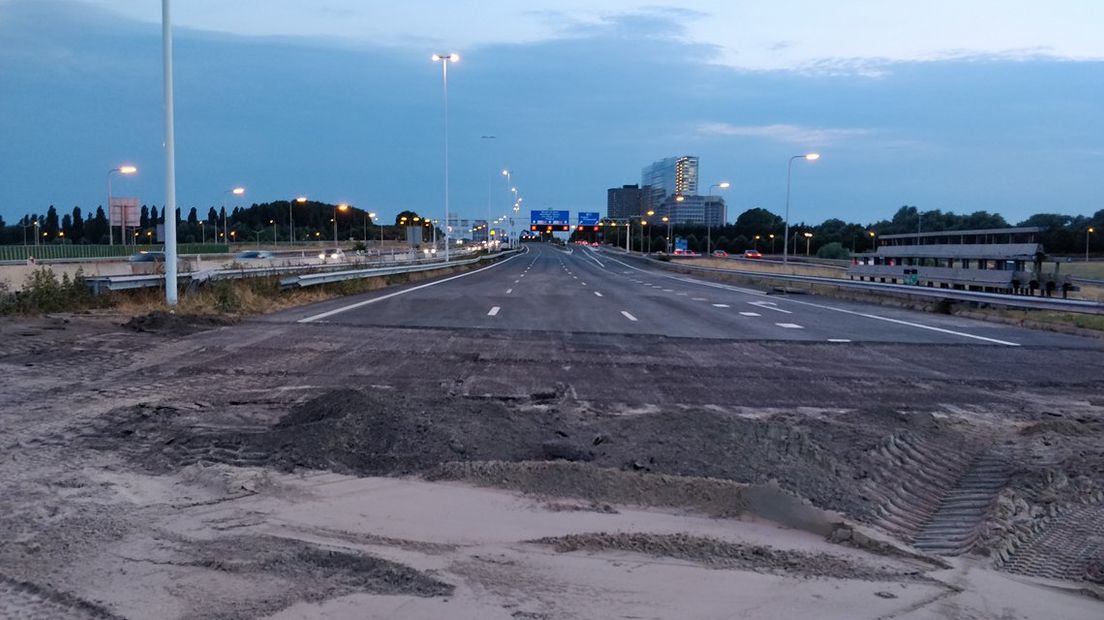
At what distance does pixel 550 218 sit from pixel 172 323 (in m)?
136

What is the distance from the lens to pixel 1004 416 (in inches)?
430

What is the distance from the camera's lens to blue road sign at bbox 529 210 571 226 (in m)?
152

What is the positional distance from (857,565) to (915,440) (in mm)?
3998

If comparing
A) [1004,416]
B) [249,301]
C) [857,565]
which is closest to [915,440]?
[1004,416]

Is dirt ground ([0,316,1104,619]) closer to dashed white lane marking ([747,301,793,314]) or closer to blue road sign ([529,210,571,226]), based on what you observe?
dashed white lane marking ([747,301,793,314])

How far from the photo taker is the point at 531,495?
23.7 ft

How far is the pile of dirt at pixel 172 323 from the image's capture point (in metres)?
16.9

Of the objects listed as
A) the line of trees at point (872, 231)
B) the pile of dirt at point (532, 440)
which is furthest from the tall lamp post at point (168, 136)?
the line of trees at point (872, 231)

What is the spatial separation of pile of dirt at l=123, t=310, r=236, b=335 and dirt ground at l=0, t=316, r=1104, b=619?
3.75 metres

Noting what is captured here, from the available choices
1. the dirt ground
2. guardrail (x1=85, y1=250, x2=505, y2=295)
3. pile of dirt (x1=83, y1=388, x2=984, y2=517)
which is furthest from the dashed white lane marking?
pile of dirt (x1=83, y1=388, x2=984, y2=517)

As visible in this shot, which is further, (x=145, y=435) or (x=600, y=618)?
(x=145, y=435)

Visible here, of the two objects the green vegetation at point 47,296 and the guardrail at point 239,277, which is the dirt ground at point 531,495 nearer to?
the green vegetation at point 47,296

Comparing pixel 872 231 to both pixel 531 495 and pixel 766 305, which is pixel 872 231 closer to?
pixel 766 305

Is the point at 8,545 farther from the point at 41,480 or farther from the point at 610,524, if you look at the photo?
the point at 610,524
